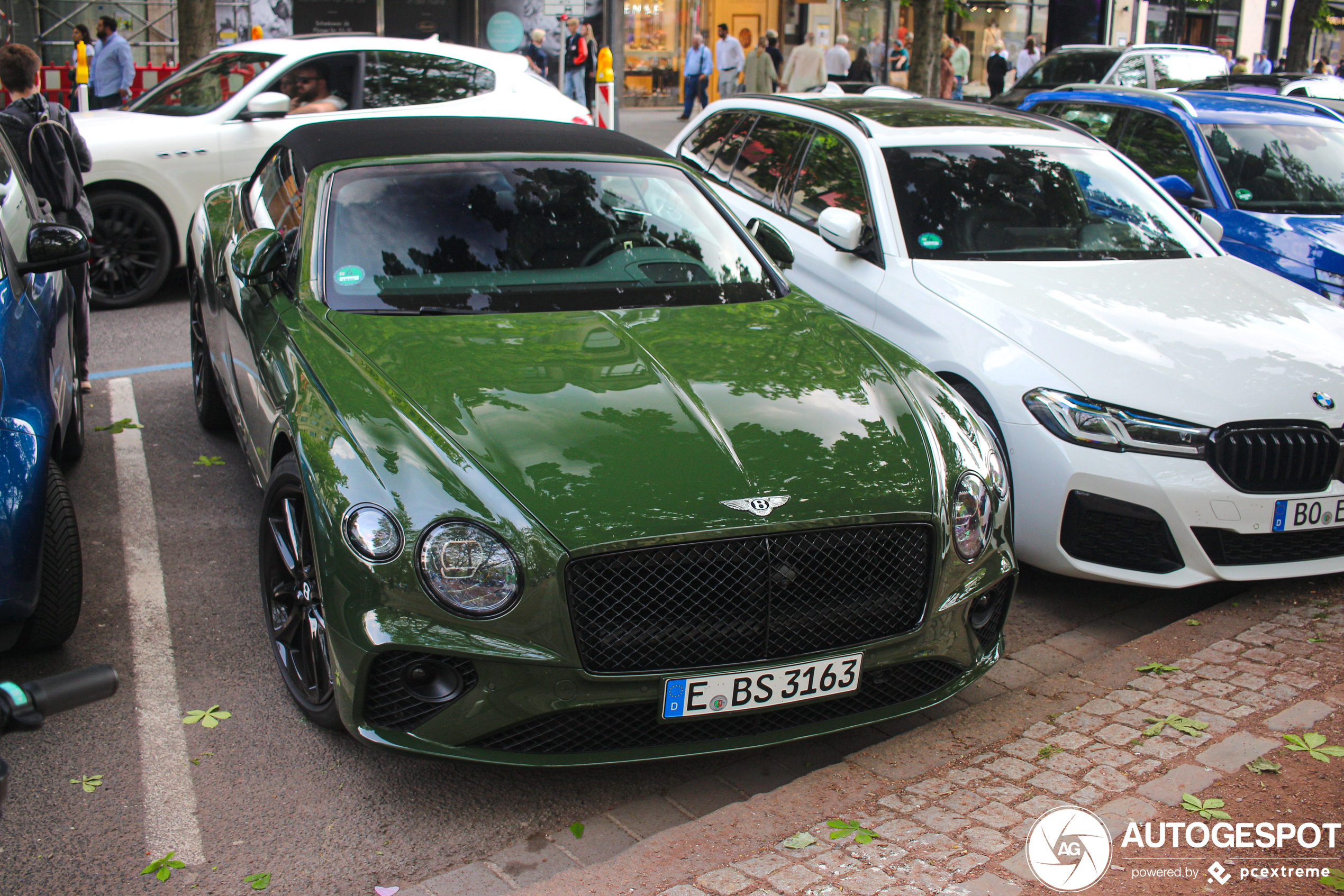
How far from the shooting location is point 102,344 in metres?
7.99

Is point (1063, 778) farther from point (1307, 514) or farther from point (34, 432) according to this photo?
point (34, 432)

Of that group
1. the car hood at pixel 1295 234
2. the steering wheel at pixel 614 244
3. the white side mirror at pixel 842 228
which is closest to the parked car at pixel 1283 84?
the car hood at pixel 1295 234

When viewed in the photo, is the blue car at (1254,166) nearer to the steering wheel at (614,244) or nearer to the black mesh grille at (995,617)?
the steering wheel at (614,244)

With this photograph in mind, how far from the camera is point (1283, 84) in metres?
15.1

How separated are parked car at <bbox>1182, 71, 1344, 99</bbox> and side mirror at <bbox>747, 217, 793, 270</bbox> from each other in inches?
400

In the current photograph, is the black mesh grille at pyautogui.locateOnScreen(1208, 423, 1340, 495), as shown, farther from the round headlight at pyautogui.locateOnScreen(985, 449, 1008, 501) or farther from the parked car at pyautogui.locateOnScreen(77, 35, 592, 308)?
the parked car at pyautogui.locateOnScreen(77, 35, 592, 308)

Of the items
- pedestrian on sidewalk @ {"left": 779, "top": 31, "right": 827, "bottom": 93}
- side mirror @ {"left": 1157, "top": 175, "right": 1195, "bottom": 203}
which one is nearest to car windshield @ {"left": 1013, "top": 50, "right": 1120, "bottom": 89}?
Result: pedestrian on sidewalk @ {"left": 779, "top": 31, "right": 827, "bottom": 93}

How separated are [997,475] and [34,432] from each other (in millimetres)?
3001

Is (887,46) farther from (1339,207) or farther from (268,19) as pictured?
(1339,207)

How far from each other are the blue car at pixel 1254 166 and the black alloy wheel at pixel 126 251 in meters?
6.48

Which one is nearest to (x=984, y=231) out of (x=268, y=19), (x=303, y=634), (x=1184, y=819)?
(x=1184, y=819)

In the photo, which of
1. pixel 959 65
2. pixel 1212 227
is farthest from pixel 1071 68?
pixel 1212 227

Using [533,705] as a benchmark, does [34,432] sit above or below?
above

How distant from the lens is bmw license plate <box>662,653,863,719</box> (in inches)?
125
